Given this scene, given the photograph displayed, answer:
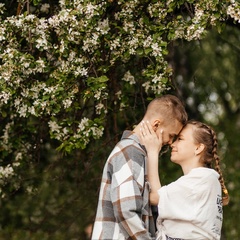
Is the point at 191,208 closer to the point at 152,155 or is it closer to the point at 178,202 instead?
the point at 178,202

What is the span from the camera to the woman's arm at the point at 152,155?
12.4 ft

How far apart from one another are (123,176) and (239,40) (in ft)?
14.9

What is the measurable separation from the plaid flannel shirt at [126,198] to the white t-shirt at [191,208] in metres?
0.09

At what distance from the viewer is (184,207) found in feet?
12.5

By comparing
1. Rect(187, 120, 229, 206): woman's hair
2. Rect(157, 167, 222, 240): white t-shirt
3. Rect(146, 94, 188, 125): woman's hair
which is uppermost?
Rect(146, 94, 188, 125): woman's hair

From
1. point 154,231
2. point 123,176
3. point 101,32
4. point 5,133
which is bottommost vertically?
point 154,231

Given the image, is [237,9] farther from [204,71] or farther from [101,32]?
[204,71]

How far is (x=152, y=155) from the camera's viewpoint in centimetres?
383

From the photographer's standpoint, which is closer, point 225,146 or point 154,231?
point 154,231

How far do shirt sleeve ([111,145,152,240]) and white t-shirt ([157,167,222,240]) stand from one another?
0.62 feet

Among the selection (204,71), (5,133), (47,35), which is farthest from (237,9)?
(204,71)

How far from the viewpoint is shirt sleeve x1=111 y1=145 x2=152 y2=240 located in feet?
11.8

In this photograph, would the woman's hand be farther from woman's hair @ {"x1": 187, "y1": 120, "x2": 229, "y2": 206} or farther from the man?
woman's hair @ {"x1": 187, "y1": 120, "x2": 229, "y2": 206}

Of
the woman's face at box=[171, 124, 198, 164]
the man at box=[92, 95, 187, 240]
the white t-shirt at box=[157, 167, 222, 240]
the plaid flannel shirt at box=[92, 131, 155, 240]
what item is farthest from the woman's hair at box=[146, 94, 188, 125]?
the white t-shirt at box=[157, 167, 222, 240]
